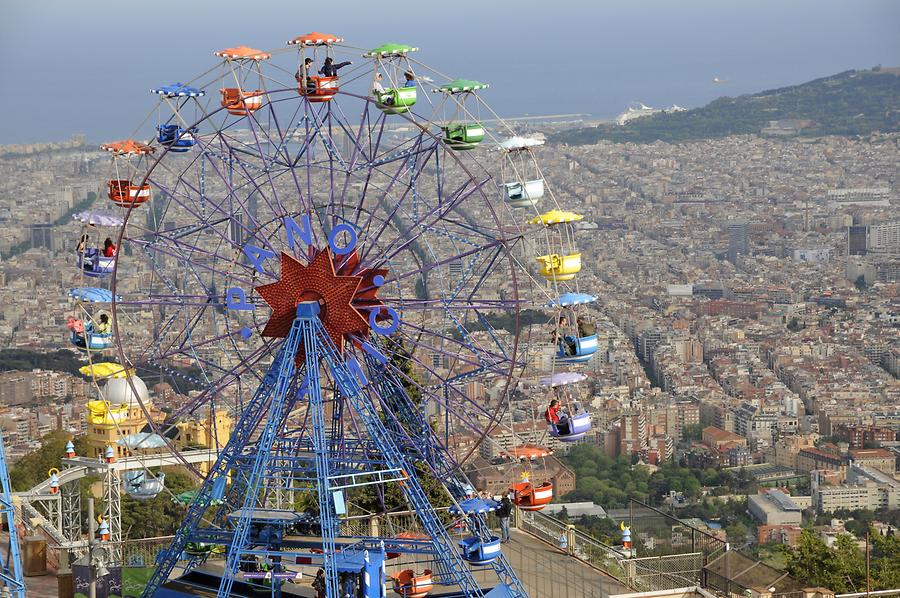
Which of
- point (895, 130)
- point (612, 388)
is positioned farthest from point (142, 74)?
point (612, 388)

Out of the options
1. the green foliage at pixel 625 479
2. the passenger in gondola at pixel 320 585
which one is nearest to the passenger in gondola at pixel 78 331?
the passenger in gondola at pixel 320 585

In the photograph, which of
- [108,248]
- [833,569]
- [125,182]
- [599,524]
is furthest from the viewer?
[599,524]

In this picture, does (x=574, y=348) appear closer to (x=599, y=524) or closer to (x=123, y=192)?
(x=123, y=192)

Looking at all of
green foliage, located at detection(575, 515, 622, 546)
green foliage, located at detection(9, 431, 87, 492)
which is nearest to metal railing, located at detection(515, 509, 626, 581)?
green foliage, located at detection(9, 431, 87, 492)

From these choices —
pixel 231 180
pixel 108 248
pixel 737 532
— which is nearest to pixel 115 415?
pixel 108 248

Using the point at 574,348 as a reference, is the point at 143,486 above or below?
below

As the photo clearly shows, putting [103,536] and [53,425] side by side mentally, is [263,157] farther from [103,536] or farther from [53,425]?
[53,425]
